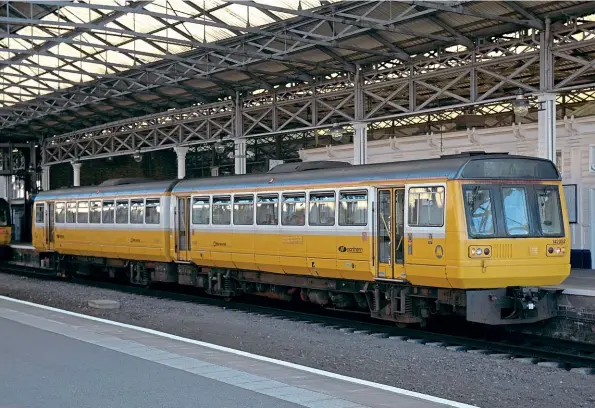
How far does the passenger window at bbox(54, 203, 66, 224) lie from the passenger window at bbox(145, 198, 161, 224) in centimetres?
633

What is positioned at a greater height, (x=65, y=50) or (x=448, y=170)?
(x=65, y=50)

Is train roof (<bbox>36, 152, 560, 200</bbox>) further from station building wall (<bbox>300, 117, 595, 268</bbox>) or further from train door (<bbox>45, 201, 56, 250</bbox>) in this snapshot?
train door (<bbox>45, 201, 56, 250</bbox>)

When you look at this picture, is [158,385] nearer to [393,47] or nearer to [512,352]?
[512,352]

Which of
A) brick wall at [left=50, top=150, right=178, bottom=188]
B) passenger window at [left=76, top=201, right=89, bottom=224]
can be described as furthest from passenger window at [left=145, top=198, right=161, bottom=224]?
brick wall at [left=50, top=150, right=178, bottom=188]

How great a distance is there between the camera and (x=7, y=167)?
168 ft

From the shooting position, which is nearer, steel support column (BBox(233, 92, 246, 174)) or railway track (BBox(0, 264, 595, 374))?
railway track (BBox(0, 264, 595, 374))

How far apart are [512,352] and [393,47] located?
1177 cm

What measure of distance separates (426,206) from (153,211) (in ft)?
33.7

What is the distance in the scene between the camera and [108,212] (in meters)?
24.5

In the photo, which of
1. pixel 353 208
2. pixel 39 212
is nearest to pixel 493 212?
pixel 353 208

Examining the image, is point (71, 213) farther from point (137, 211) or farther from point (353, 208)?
point (353, 208)

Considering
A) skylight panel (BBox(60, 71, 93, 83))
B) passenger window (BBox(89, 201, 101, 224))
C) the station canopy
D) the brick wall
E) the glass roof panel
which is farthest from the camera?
the brick wall

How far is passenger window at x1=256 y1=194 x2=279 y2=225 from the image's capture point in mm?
17406

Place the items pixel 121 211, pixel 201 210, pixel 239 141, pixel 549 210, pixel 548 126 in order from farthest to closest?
pixel 239 141 < pixel 121 211 < pixel 201 210 < pixel 548 126 < pixel 549 210
